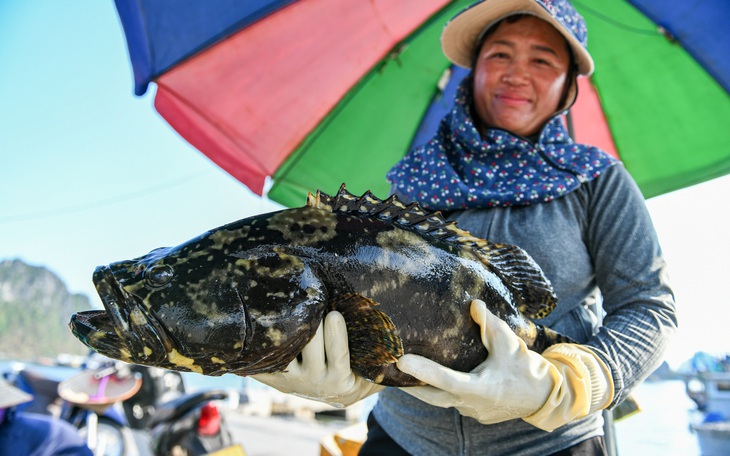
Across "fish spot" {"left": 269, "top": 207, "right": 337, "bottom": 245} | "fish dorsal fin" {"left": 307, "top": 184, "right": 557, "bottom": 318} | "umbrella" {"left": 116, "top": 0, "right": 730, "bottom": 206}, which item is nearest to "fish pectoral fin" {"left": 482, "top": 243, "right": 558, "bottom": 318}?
"fish dorsal fin" {"left": 307, "top": 184, "right": 557, "bottom": 318}

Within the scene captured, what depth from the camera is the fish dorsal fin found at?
1.48 m

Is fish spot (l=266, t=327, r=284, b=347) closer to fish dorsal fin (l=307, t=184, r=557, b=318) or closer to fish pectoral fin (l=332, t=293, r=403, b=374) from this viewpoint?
fish pectoral fin (l=332, t=293, r=403, b=374)

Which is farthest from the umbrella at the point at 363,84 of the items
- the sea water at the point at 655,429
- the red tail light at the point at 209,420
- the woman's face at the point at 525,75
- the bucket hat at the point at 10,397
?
the sea water at the point at 655,429

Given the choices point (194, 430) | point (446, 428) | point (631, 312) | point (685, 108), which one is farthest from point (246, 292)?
point (194, 430)

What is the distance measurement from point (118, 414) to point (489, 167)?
5.76m

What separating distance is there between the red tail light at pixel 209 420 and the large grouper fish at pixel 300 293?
169 inches

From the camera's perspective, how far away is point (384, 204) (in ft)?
4.91

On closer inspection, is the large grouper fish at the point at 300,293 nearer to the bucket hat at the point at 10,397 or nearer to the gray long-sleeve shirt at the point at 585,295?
the gray long-sleeve shirt at the point at 585,295

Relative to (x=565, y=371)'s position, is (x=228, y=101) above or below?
above

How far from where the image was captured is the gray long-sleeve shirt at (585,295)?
1.56 m

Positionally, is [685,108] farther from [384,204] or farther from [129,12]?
[129,12]

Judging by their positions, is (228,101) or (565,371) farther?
(228,101)

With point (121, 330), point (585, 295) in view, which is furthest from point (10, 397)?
point (585, 295)

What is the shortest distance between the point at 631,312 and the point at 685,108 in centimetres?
197
